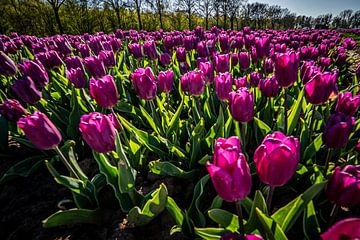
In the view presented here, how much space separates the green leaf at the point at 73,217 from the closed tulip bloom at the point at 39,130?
0.39m

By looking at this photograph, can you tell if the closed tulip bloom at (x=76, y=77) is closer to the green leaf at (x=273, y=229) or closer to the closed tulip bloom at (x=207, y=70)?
the closed tulip bloom at (x=207, y=70)

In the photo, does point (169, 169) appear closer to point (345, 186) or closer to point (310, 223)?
point (310, 223)

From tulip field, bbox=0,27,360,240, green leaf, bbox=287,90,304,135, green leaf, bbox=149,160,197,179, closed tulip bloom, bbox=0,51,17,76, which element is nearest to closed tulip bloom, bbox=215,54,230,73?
tulip field, bbox=0,27,360,240

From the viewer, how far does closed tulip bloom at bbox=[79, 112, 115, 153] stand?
46.7 inches

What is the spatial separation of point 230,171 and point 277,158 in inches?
7.0

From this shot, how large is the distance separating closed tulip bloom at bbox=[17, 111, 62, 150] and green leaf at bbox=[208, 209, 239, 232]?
978 mm

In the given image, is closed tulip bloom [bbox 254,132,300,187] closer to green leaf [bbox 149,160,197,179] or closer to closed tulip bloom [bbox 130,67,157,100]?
green leaf [bbox 149,160,197,179]

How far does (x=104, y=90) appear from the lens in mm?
1575

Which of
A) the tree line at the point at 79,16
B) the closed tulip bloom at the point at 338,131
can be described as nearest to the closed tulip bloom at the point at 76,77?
the closed tulip bloom at the point at 338,131

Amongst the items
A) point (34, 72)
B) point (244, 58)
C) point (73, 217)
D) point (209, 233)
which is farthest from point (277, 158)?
point (34, 72)

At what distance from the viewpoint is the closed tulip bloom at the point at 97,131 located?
119cm

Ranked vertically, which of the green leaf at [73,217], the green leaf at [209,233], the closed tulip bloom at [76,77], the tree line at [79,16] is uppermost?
the tree line at [79,16]

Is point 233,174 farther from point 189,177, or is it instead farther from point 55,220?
point 55,220

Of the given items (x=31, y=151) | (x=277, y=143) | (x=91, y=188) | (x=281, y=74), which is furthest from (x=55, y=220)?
(x=281, y=74)
